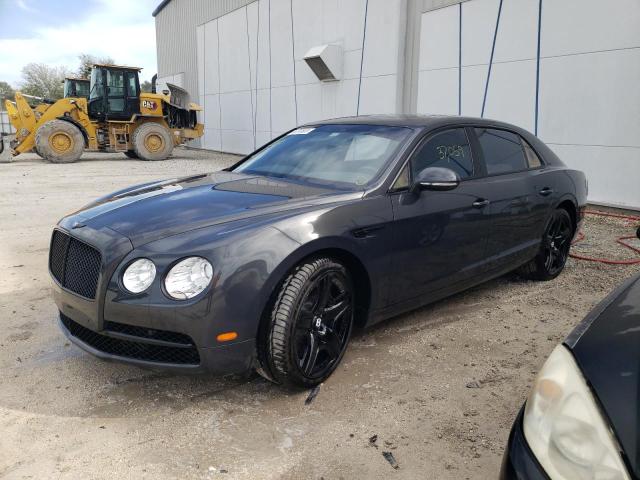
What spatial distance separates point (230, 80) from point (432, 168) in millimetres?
18894

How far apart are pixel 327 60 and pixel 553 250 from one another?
10665mm

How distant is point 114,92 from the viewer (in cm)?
1723

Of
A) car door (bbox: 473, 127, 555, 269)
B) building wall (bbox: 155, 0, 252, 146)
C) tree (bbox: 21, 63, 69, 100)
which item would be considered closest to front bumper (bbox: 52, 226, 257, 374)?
car door (bbox: 473, 127, 555, 269)

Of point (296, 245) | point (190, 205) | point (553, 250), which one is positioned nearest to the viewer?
point (296, 245)

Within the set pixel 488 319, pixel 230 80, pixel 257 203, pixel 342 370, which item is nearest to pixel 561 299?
→ pixel 488 319

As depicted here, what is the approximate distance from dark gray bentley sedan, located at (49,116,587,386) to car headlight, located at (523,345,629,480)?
1.40 meters

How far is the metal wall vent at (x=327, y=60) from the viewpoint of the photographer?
46.0 ft

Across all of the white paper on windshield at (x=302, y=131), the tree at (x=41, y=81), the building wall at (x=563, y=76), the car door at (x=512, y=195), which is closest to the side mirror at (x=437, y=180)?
the car door at (x=512, y=195)

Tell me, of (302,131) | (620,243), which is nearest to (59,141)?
(302,131)

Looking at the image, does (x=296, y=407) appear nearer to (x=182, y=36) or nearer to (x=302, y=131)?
(x=302, y=131)

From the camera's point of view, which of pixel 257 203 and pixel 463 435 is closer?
pixel 463 435

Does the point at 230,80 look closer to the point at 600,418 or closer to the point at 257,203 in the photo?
the point at 257,203

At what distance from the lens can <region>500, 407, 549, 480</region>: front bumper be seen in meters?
1.31

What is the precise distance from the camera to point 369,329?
376 cm
